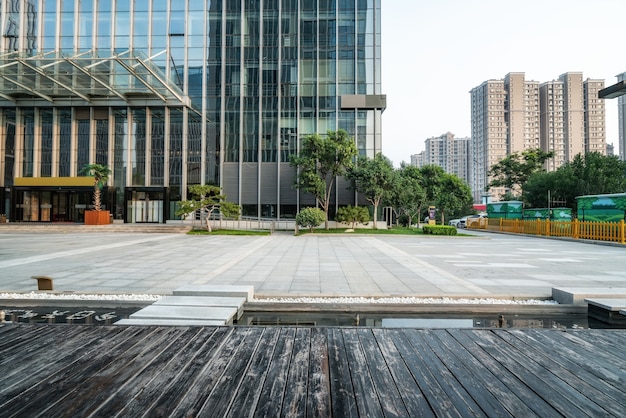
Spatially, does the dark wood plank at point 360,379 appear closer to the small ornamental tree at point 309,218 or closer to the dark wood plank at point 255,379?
the dark wood plank at point 255,379

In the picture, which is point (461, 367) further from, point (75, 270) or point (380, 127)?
point (380, 127)

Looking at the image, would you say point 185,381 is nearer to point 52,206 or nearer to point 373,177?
point 373,177

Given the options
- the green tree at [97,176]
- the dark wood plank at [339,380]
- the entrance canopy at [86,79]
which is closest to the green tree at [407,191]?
the entrance canopy at [86,79]

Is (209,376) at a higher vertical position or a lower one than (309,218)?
lower

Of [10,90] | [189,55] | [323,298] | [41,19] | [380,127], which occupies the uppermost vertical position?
[41,19]

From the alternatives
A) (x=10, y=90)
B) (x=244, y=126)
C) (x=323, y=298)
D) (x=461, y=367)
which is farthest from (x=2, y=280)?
(x=10, y=90)

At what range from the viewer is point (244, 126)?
28.3 m

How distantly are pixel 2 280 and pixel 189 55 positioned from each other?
27.0 metres

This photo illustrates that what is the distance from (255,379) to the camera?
7.75 ft

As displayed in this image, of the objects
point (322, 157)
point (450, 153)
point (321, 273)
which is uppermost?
point (450, 153)

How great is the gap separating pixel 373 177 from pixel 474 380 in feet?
69.3

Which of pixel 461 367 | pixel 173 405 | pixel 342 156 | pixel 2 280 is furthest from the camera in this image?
pixel 342 156

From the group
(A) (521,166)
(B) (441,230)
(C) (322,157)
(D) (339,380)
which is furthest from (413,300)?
(A) (521,166)

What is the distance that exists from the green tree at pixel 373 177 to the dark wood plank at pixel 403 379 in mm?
20313
